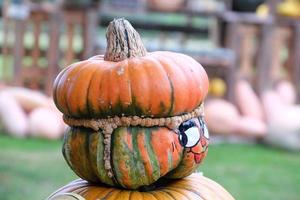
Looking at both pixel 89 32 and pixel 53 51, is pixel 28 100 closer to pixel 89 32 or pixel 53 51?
pixel 53 51

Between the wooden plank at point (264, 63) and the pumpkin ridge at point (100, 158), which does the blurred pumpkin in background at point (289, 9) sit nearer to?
the wooden plank at point (264, 63)

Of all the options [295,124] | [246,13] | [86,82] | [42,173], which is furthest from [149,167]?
[246,13]

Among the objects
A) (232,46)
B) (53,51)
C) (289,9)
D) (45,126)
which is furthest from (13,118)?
(289,9)

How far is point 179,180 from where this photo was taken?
6.46ft

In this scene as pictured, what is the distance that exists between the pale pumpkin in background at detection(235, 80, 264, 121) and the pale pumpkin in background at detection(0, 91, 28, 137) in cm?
217

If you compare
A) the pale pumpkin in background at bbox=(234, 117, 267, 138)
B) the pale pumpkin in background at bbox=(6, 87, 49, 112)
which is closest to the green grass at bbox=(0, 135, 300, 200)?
the pale pumpkin in background at bbox=(234, 117, 267, 138)

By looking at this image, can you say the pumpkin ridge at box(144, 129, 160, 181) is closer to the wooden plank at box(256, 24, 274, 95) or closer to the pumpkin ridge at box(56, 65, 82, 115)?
the pumpkin ridge at box(56, 65, 82, 115)

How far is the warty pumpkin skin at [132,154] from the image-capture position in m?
1.79

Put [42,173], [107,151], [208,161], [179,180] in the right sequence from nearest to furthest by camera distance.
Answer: [107,151]
[179,180]
[42,173]
[208,161]

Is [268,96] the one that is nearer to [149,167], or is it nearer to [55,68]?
[55,68]

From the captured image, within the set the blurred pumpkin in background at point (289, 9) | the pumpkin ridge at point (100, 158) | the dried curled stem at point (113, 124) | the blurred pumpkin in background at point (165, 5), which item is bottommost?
the blurred pumpkin in background at point (289, 9)

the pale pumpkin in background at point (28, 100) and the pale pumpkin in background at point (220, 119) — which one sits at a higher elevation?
the pale pumpkin in background at point (28, 100)

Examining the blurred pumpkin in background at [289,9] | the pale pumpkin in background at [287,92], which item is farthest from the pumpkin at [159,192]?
the blurred pumpkin in background at [289,9]

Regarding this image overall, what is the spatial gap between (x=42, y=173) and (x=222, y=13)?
3221mm
